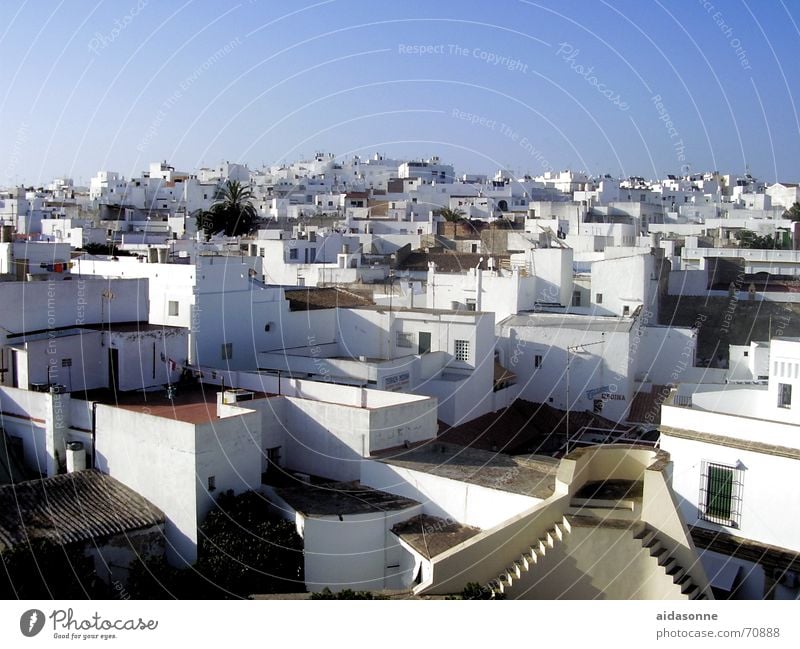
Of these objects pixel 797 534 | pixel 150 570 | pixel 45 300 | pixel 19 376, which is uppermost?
pixel 45 300

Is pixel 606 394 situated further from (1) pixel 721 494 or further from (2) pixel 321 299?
(1) pixel 721 494

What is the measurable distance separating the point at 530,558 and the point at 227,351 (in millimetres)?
6312

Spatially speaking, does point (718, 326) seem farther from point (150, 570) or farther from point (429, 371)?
point (150, 570)

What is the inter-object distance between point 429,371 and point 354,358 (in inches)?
43.9

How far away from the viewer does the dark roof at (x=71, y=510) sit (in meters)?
6.75

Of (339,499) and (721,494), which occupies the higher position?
(721,494)

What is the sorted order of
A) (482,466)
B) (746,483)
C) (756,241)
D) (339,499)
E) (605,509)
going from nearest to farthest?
(605,509) → (746,483) → (339,499) → (482,466) → (756,241)

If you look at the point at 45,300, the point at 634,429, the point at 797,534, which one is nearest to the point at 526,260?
the point at 634,429

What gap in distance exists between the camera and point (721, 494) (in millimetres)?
6727

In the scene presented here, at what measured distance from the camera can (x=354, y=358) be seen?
38.8 feet

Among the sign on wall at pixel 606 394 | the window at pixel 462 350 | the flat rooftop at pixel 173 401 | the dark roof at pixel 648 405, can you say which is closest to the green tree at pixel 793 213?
the dark roof at pixel 648 405

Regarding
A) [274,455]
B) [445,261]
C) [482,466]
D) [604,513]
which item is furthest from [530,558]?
[445,261]

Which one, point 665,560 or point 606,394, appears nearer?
point 665,560

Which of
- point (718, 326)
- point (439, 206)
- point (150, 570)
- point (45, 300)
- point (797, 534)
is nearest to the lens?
point (797, 534)
